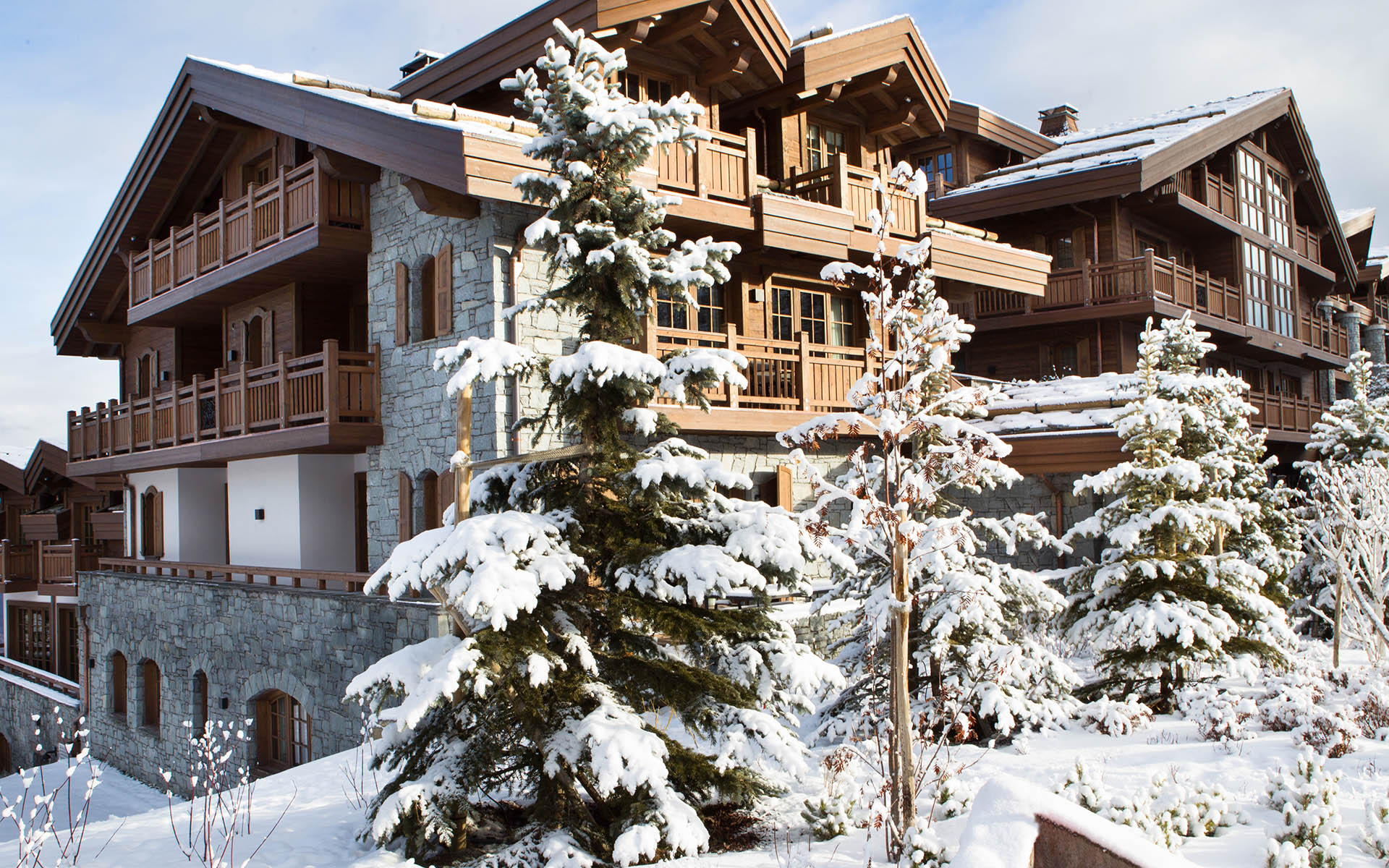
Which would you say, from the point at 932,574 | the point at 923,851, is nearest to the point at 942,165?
the point at 932,574

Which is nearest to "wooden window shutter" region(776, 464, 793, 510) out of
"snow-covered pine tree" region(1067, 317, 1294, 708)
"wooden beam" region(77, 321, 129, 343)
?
"snow-covered pine tree" region(1067, 317, 1294, 708)

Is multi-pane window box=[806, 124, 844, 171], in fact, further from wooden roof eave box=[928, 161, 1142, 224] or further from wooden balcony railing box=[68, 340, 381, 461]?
wooden balcony railing box=[68, 340, 381, 461]

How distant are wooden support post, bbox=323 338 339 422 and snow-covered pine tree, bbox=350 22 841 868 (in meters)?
6.39

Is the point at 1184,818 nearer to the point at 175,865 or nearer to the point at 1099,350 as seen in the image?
the point at 175,865

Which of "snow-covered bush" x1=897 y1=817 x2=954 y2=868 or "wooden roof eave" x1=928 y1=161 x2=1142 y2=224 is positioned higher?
"wooden roof eave" x1=928 y1=161 x2=1142 y2=224

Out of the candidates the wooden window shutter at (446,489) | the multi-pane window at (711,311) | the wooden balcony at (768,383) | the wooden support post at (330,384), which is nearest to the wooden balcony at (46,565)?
the wooden support post at (330,384)

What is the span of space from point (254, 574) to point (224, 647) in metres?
1.28

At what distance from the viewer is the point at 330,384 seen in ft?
46.2

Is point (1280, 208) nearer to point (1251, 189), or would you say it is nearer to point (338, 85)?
point (1251, 189)

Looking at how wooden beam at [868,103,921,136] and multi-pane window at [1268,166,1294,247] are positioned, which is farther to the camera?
multi-pane window at [1268,166,1294,247]

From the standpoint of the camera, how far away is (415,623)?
1213cm

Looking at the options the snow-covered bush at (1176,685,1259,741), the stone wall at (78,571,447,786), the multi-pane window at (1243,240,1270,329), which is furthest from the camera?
the multi-pane window at (1243,240,1270,329)

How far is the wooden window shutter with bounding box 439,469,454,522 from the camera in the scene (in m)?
13.2

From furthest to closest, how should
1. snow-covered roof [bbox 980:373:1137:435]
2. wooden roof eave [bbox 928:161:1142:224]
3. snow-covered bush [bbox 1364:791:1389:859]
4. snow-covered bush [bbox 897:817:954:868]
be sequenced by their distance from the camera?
wooden roof eave [bbox 928:161:1142:224], snow-covered roof [bbox 980:373:1137:435], snow-covered bush [bbox 1364:791:1389:859], snow-covered bush [bbox 897:817:954:868]
